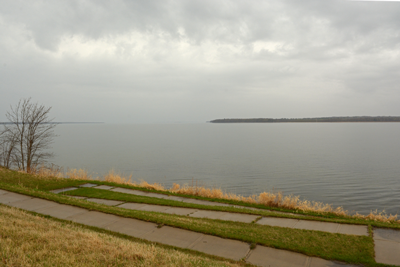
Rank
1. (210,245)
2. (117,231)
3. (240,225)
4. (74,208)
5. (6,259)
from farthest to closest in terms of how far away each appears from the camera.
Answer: (74,208)
(240,225)
(117,231)
(210,245)
(6,259)

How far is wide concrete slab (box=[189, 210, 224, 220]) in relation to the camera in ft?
29.0

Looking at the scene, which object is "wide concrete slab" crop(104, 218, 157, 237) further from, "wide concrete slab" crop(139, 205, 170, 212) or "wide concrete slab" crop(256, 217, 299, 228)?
"wide concrete slab" crop(256, 217, 299, 228)

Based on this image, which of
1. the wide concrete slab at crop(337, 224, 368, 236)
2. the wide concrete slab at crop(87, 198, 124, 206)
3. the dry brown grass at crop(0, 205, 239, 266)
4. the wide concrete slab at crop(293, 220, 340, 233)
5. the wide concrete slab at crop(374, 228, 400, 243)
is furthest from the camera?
the wide concrete slab at crop(87, 198, 124, 206)

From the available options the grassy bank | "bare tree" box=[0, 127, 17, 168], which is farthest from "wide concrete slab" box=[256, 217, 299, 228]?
"bare tree" box=[0, 127, 17, 168]

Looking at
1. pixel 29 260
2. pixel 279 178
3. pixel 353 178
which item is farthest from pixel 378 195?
pixel 29 260

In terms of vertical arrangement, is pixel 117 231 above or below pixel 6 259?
below

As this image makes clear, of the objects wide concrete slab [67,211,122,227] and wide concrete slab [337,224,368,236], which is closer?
wide concrete slab [337,224,368,236]

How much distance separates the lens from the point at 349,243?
20.2 ft

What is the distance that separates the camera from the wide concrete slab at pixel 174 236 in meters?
6.06

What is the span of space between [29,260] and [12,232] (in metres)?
1.50

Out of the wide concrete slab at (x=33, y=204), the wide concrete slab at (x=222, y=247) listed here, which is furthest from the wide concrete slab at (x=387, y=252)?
the wide concrete slab at (x=33, y=204)

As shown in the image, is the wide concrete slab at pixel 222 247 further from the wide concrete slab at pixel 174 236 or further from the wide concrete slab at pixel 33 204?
the wide concrete slab at pixel 33 204

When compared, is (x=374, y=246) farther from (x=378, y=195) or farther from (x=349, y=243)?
(x=378, y=195)

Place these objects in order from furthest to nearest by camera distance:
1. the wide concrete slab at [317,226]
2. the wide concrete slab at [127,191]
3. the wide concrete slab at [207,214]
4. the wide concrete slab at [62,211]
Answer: the wide concrete slab at [127,191] → the wide concrete slab at [207,214] → the wide concrete slab at [62,211] → the wide concrete slab at [317,226]
